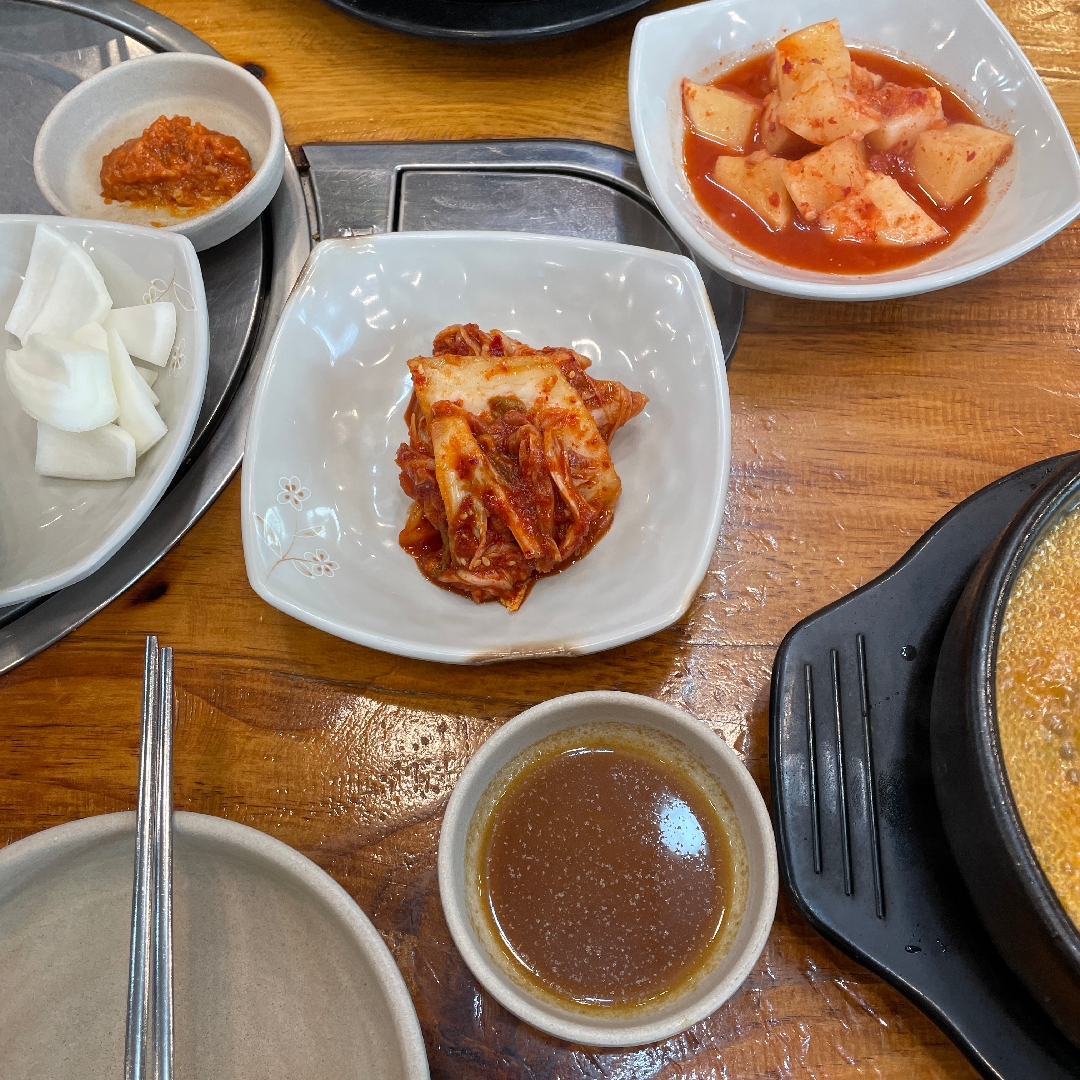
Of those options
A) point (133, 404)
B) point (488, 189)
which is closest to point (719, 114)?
point (488, 189)

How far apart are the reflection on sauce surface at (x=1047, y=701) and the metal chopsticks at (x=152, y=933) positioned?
3.81 ft

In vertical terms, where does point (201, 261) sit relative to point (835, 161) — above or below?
below

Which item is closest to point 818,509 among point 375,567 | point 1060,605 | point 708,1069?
point 1060,605

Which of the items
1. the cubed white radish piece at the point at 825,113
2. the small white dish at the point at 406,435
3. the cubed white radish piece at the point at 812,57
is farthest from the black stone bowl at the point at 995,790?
the cubed white radish piece at the point at 812,57

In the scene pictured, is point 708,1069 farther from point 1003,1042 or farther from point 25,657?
point 25,657

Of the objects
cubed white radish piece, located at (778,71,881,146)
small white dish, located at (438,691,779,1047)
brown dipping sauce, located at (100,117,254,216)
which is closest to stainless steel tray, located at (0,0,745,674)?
brown dipping sauce, located at (100,117,254,216)

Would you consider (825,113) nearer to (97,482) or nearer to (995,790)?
(995,790)

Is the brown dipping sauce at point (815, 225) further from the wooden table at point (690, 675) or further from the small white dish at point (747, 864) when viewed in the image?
the small white dish at point (747, 864)

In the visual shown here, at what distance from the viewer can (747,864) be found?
1.20m

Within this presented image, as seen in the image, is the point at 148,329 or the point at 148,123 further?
the point at 148,123

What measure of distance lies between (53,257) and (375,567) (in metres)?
0.88

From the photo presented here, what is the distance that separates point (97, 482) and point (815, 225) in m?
1.58

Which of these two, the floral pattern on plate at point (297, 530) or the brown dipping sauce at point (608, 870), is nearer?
the brown dipping sauce at point (608, 870)

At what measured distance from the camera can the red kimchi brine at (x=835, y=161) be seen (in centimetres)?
175
